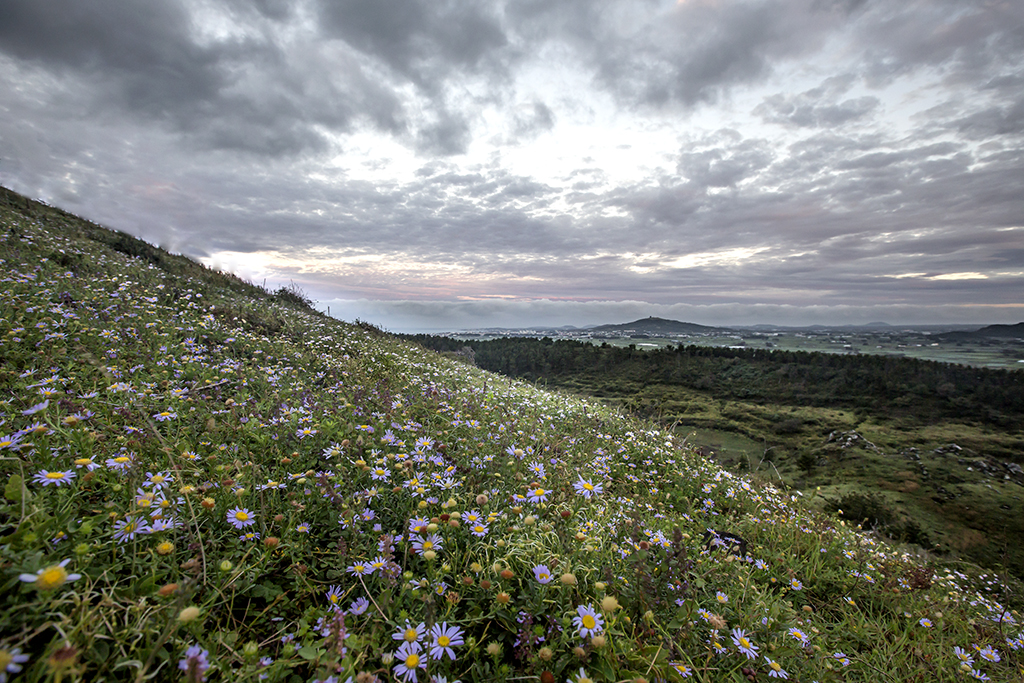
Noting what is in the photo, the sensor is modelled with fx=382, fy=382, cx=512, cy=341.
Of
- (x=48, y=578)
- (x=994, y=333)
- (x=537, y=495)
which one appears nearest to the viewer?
(x=48, y=578)

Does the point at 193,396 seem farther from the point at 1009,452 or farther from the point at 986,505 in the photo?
the point at 1009,452

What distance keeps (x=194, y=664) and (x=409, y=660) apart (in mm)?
735

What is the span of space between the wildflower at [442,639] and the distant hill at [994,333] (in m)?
185

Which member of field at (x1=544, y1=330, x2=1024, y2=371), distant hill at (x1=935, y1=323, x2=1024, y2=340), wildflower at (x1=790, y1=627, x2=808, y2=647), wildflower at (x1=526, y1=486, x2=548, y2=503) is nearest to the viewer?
wildflower at (x1=790, y1=627, x2=808, y2=647)

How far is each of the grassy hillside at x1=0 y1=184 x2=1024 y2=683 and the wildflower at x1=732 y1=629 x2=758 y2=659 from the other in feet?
0.06

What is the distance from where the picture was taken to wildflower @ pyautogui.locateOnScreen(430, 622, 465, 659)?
1.55 meters

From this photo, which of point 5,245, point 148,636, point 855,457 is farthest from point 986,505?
point 5,245

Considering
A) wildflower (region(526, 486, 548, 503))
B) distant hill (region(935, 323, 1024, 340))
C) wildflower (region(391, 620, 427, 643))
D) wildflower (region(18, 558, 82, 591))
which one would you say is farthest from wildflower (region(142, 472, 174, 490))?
distant hill (region(935, 323, 1024, 340))

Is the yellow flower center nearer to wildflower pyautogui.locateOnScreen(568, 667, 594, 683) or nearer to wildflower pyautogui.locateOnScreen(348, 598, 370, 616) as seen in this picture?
wildflower pyautogui.locateOnScreen(348, 598, 370, 616)

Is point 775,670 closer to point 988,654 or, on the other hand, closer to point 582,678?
point 582,678

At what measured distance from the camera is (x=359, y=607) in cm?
178

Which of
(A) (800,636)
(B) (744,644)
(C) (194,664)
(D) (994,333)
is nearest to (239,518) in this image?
(C) (194,664)

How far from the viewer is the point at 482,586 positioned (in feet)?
6.00

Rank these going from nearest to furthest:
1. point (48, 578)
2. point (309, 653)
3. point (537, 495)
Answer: point (48, 578) < point (309, 653) < point (537, 495)
